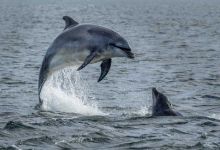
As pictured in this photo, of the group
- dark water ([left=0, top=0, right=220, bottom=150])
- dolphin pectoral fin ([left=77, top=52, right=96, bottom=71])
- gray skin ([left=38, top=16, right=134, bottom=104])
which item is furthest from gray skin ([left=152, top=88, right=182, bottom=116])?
dolphin pectoral fin ([left=77, top=52, right=96, bottom=71])

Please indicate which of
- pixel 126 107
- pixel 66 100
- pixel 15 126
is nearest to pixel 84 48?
pixel 15 126

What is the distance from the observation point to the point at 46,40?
181 feet

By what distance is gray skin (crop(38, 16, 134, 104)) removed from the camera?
1631cm

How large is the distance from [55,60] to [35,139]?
7.38ft

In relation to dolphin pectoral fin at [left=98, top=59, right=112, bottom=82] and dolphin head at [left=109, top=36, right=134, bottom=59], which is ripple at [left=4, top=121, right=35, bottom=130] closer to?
dolphin pectoral fin at [left=98, top=59, right=112, bottom=82]

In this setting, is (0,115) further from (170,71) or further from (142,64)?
(142,64)

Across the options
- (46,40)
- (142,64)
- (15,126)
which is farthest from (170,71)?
(46,40)

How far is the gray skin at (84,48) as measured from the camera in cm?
1631

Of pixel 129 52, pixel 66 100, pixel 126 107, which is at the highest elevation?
pixel 129 52

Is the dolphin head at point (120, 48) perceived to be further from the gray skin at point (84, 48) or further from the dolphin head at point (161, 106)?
the dolphin head at point (161, 106)

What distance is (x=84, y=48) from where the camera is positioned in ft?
55.0

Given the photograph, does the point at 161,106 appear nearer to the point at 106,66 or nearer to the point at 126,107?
the point at 126,107

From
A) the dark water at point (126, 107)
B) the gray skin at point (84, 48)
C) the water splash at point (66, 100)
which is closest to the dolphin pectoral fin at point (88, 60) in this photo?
the gray skin at point (84, 48)

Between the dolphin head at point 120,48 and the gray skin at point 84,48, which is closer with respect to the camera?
the dolphin head at point 120,48
